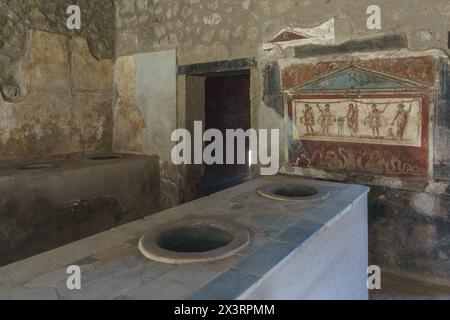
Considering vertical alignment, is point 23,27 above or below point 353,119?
above

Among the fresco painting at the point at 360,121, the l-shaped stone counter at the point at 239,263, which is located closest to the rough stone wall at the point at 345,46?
the fresco painting at the point at 360,121

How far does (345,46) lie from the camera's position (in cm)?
288

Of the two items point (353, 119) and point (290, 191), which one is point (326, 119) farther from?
Result: point (290, 191)

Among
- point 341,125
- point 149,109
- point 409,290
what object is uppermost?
point 149,109

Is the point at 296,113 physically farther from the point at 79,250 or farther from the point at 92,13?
the point at 92,13

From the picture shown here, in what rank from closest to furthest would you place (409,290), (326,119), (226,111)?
(409,290)
(326,119)
(226,111)

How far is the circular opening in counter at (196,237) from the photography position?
1570 millimetres

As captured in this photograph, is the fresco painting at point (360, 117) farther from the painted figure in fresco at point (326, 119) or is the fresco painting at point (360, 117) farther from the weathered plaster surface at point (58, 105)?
the weathered plaster surface at point (58, 105)

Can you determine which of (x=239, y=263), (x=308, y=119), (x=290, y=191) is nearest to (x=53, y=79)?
(x=308, y=119)

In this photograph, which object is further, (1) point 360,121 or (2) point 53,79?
(2) point 53,79

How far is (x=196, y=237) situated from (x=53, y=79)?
317cm

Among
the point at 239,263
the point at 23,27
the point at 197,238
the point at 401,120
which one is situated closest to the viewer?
the point at 239,263

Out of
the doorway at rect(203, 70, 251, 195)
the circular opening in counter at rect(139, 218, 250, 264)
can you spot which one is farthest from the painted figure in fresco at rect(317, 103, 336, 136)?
the doorway at rect(203, 70, 251, 195)
